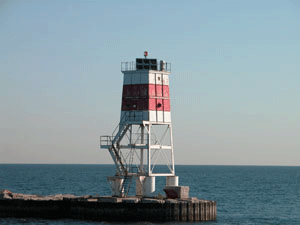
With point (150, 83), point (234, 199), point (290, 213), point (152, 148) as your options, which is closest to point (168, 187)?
point (152, 148)

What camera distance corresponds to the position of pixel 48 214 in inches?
2854

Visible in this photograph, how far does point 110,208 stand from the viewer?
6994 cm

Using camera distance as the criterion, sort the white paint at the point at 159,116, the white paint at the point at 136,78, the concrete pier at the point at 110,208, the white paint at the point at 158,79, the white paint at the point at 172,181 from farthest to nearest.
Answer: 1. the white paint at the point at 172,181
2. the white paint at the point at 158,79
3. the white paint at the point at 136,78
4. the white paint at the point at 159,116
5. the concrete pier at the point at 110,208

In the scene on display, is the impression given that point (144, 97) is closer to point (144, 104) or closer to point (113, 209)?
point (144, 104)

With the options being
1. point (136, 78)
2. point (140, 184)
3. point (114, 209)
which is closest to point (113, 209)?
point (114, 209)

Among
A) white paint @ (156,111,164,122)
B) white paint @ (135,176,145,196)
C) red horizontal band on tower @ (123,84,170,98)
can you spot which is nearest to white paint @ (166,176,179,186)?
white paint @ (135,176,145,196)

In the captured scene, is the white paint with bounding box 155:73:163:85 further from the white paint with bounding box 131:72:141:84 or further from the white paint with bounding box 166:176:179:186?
the white paint with bounding box 166:176:179:186

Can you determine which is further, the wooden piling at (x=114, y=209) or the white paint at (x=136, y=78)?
the white paint at (x=136, y=78)

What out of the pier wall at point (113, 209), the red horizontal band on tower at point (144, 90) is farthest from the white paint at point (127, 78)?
the pier wall at point (113, 209)

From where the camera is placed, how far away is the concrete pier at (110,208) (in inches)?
2714

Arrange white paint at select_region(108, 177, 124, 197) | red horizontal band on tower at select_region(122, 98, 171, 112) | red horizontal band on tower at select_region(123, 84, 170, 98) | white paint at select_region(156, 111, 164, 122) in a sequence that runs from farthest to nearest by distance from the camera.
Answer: white paint at select_region(156, 111, 164, 122)
red horizontal band on tower at select_region(123, 84, 170, 98)
red horizontal band on tower at select_region(122, 98, 171, 112)
white paint at select_region(108, 177, 124, 197)

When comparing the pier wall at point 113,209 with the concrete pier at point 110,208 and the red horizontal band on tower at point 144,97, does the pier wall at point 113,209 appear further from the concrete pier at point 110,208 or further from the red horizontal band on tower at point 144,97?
the red horizontal band on tower at point 144,97

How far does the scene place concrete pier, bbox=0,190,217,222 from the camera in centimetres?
6894

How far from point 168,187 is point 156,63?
13581mm
